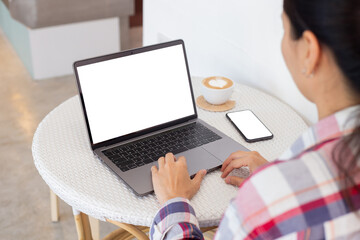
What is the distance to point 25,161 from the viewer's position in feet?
7.26

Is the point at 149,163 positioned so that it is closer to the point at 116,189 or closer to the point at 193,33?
the point at 116,189

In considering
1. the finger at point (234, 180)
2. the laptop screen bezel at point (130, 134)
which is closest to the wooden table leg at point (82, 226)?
the laptop screen bezel at point (130, 134)

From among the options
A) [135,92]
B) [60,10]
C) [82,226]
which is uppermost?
Result: [135,92]

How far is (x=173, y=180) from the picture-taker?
1.03 metres

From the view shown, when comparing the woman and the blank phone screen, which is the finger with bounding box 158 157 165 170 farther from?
the woman

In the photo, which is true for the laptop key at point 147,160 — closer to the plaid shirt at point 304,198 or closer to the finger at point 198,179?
the finger at point 198,179

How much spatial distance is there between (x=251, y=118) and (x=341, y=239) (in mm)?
735

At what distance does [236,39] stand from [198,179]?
2.19 ft

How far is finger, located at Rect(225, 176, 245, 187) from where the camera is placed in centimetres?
108

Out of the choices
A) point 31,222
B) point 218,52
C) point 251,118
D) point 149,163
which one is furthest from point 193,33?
point 31,222

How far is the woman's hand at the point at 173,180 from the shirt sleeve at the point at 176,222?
4cm

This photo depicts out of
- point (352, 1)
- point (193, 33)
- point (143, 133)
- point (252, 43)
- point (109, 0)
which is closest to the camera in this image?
point (352, 1)

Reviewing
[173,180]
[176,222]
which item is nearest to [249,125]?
[173,180]

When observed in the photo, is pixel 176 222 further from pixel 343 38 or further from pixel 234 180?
pixel 343 38
